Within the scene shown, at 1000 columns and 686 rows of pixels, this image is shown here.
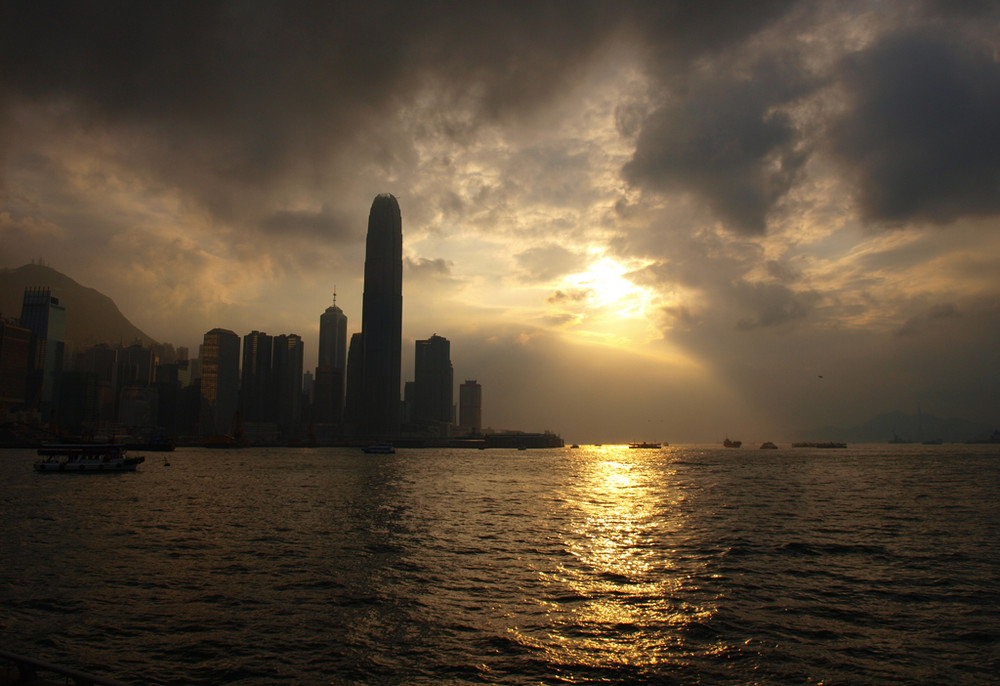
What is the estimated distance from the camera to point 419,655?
24.2 meters

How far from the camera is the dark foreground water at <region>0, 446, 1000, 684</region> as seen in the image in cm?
2334

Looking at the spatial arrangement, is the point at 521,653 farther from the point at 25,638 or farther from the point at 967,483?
the point at 967,483

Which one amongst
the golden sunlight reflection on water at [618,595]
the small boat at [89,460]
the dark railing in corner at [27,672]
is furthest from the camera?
the small boat at [89,460]

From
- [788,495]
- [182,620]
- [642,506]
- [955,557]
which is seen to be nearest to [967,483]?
[788,495]

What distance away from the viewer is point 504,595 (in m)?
32.9

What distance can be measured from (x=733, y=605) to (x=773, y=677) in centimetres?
957

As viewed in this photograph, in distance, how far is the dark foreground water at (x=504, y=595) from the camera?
76.6 feet

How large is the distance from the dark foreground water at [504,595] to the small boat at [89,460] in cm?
8433

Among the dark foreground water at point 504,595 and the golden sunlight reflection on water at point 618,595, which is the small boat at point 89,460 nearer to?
the dark foreground water at point 504,595

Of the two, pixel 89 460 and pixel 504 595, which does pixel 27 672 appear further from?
pixel 89 460

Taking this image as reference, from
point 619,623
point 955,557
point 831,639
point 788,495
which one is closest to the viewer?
point 831,639

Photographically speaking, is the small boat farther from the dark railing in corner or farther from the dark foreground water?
the dark railing in corner

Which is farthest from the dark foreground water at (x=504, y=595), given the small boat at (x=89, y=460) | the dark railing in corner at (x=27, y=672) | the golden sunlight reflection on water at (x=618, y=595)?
the small boat at (x=89, y=460)

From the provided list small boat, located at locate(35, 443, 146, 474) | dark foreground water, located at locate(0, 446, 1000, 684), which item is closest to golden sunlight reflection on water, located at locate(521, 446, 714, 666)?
dark foreground water, located at locate(0, 446, 1000, 684)
